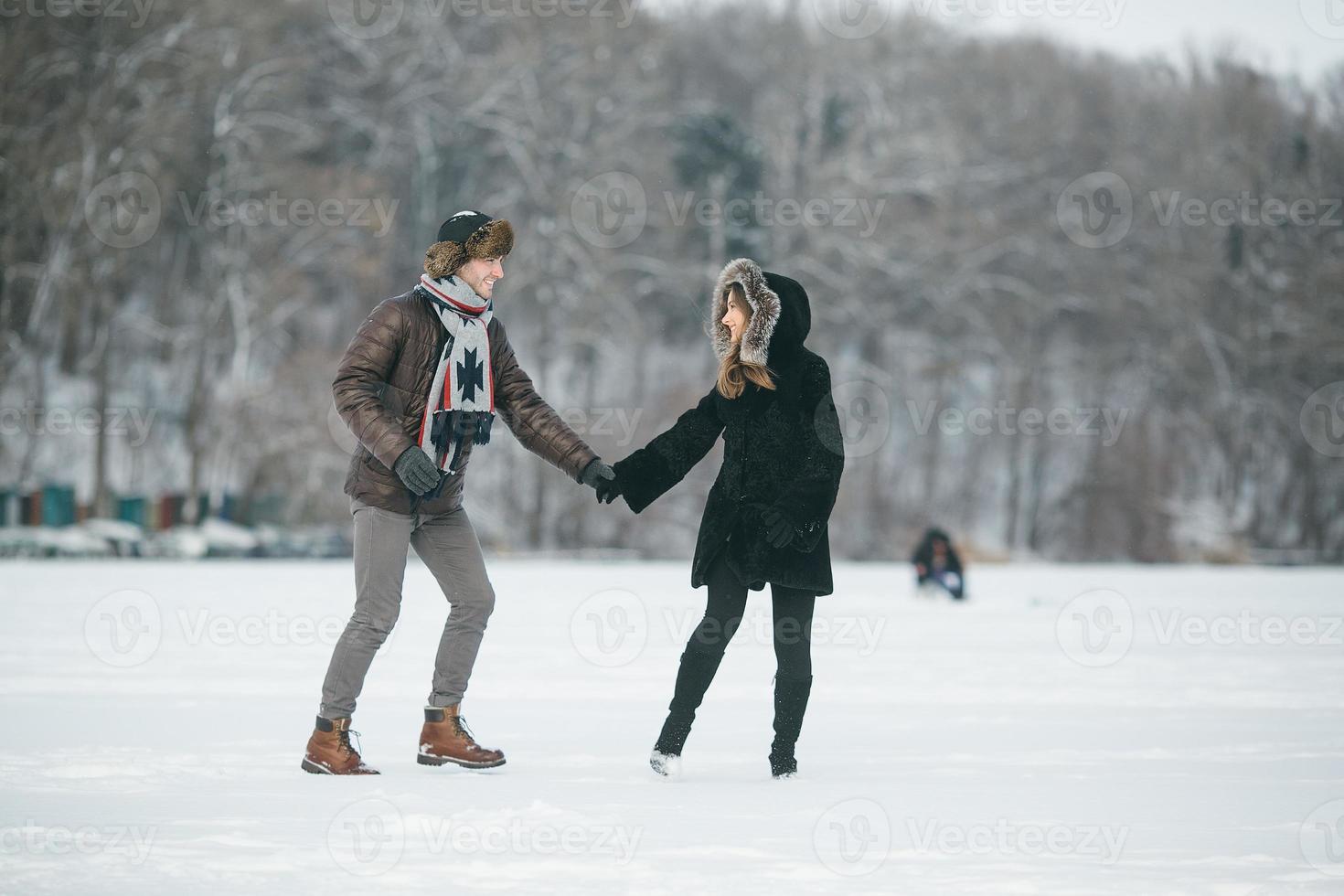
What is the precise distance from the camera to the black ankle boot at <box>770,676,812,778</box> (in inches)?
188

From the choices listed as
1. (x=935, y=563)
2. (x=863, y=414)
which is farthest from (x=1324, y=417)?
(x=935, y=563)

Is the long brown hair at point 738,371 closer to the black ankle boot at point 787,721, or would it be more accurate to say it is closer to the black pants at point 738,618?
the black pants at point 738,618

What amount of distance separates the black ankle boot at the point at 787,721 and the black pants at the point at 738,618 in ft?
0.11

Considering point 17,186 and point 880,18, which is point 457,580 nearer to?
point 17,186

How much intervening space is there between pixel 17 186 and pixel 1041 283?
2228 centimetres

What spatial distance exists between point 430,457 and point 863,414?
27.1 meters

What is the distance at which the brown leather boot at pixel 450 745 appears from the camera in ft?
15.8

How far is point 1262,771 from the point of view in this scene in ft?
16.6

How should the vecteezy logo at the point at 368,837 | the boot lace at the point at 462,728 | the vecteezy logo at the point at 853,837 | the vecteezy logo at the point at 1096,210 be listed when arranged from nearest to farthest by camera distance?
the vecteezy logo at the point at 368,837, the vecteezy logo at the point at 853,837, the boot lace at the point at 462,728, the vecteezy logo at the point at 1096,210

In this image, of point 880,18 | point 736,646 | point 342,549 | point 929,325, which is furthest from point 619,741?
point 880,18

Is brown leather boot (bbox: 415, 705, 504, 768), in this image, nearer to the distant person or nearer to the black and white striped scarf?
the black and white striped scarf

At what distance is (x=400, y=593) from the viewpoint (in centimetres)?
466

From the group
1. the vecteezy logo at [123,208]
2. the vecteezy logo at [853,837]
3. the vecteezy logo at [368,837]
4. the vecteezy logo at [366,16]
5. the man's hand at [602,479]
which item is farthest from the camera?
the vecteezy logo at [366,16]

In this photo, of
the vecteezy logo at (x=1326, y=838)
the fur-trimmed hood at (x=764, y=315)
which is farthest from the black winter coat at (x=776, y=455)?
the vecteezy logo at (x=1326, y=838)
